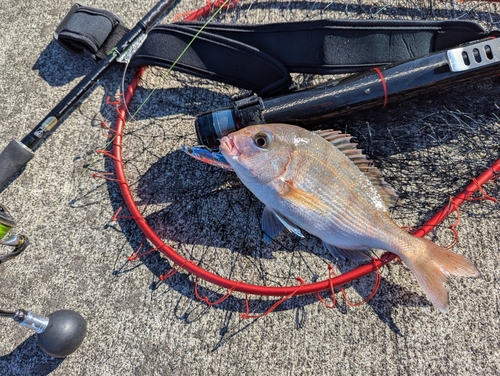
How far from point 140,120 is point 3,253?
4.61ft

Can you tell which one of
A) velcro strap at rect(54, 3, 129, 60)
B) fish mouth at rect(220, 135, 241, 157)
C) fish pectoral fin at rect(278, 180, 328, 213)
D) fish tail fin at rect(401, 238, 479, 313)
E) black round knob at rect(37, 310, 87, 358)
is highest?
velcro strap at rect(54, 3, 129, 60)

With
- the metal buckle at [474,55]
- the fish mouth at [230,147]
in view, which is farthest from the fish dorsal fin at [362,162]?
the metal buckle at [474,55]

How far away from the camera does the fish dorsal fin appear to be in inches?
96.6

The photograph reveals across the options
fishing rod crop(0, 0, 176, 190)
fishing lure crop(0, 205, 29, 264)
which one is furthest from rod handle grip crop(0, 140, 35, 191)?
fishing lure crop(0, 205, 29, 264)

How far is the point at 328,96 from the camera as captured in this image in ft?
8.30

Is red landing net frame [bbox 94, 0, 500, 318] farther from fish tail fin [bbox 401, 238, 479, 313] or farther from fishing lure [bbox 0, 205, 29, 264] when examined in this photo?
fishing lure [bbox 0, 205, 29, 264]

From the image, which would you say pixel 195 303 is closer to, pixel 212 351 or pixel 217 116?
pixel 212 351

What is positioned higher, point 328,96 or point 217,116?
point 217,116

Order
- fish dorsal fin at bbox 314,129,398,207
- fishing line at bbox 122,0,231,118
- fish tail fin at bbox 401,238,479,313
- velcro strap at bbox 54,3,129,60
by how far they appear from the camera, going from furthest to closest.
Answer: velcro strap at bbox 54,3,129,60 → fishing line at bbox 122,0,231,118 → fish dorsal fin at bbox 314,129,398,207 → fish tail fin at bbox 401,238,479,313

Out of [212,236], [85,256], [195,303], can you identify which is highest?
[85,256]

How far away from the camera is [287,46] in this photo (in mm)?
2824

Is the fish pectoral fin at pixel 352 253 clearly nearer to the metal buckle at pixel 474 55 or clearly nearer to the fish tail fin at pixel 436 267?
the fish tail fin at pixel 436 267

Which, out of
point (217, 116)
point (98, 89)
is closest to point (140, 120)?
point (98, 89)

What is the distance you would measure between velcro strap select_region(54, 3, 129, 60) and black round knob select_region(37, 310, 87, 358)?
2007 millimetres
